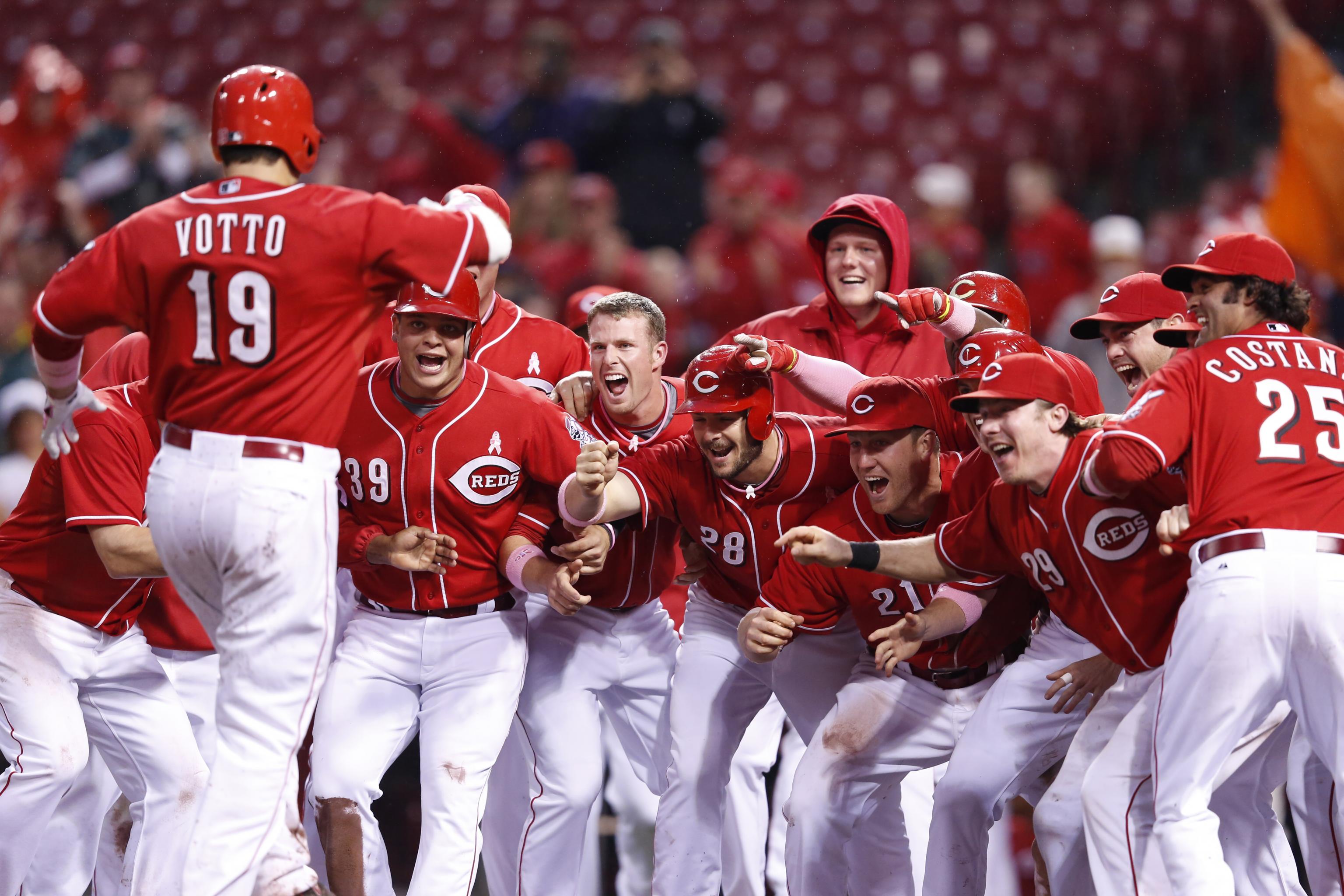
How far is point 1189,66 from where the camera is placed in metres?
9.66

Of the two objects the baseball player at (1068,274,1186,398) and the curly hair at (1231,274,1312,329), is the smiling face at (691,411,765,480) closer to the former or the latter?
the baseball player at (1068,274,1186,398)

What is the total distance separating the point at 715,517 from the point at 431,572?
874mm

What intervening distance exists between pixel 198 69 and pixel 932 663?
31.1 feet

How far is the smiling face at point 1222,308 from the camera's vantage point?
12.1 feet

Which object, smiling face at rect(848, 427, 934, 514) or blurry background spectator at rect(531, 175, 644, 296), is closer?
smiling face at rect(848, 427, 934, 514)

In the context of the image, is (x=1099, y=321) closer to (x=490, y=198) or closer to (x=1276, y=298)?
(x=1276, y=298)

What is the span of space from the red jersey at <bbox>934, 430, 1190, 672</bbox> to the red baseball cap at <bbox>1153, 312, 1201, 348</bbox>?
589mm

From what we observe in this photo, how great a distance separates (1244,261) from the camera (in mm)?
3646

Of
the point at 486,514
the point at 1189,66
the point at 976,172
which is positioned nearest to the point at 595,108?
the point at 976,172

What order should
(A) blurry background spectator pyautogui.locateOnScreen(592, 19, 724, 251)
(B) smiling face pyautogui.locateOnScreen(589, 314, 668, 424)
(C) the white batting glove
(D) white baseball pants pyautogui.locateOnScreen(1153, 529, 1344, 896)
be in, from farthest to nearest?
1. (A) blurry background spectator pyautogui.locateOnScreen(592, 19, 724, 251)
2. (B) smiling face pyautogui.locateOnScreen(589, 314, 668, 424)
3. (C) the white batting glove
4. (D) white baseball pants pyautogui.locateOnScreen(1153, 529, 1344, 896)

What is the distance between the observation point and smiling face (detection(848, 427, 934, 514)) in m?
4.06

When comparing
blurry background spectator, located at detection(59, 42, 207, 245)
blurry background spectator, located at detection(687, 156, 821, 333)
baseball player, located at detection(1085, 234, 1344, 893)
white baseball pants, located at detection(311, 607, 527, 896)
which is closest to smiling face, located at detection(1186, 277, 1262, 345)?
baseball player, located at detection(1085, 234, 1344, 893)

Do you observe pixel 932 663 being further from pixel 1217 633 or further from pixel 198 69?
pixel 198 69

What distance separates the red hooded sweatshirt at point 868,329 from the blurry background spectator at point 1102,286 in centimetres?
228
